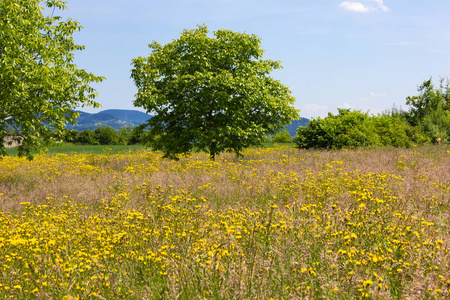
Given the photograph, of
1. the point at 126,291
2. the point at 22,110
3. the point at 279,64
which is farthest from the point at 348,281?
the point at 279,64

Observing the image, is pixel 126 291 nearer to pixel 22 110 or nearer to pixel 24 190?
pixel 24 190

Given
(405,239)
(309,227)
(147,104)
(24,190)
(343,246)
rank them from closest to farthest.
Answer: (343,246)
(405,239)
(309,227)
(24,190)
(147,104)

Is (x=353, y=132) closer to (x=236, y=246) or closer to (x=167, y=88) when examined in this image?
(x=167, y=88)

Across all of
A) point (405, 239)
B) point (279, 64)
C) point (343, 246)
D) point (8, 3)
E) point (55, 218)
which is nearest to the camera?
point (343, 246)

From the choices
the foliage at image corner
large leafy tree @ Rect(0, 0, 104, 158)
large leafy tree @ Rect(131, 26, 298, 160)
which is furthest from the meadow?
the foliage at image corner

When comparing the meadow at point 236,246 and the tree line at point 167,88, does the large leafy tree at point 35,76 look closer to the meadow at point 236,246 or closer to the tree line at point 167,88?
the tree line at point 167,88

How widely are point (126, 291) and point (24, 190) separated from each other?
859 cm

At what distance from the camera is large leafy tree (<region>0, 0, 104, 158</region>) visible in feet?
37.2

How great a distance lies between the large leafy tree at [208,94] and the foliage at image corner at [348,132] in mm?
5259

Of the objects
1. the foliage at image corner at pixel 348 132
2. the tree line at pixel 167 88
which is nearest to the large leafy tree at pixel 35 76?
the tree line at pixel 167 88

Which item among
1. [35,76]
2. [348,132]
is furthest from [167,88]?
[348,132]

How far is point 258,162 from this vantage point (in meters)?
13.0

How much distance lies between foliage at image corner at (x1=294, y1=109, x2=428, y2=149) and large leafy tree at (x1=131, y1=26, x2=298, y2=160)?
207 inches

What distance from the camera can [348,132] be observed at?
21562 millimetres
